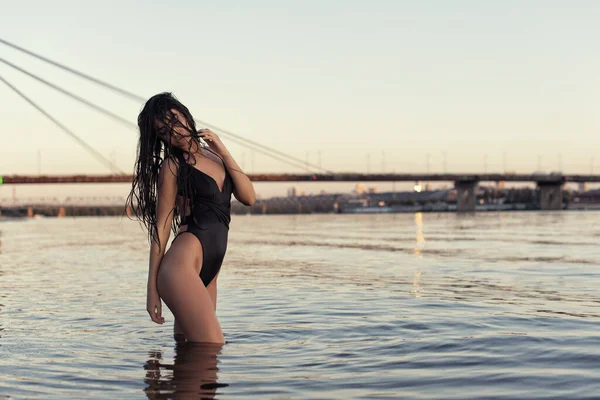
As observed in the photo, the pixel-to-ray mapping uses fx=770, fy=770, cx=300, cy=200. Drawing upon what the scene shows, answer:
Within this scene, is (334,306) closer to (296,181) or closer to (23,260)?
(23,260)

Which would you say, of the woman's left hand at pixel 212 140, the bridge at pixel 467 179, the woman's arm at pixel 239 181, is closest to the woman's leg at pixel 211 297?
the woman's arm at pixel 239 181

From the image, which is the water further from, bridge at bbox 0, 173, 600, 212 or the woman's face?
bridge at bbox 0, 173, 600, 212

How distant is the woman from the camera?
17.1ft

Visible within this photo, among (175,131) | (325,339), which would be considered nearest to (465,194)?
(325,339)

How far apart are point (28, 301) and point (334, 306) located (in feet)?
14.0

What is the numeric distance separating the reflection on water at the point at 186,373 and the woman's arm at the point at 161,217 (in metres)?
0.40

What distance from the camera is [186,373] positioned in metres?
5.30

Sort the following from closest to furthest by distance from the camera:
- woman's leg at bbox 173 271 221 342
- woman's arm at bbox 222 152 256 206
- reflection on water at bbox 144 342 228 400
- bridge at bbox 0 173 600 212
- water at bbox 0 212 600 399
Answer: reflection on water at bbox 144 342 228 400, water at bbox 0 212 600 399, woman's arm at bbox 222 152 256 206, woman's leg at bbox 173 271 221 342, bridge at bbox 0 173 600 212

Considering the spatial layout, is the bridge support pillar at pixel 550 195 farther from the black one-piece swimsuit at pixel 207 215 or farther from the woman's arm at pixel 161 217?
the woman's arm at pixel 161 217

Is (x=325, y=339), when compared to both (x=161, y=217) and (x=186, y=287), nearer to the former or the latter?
(x=186, y=287)

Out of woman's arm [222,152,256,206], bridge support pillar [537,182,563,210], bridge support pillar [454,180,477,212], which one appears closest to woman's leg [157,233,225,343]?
woman's arm [222,152,256,206]

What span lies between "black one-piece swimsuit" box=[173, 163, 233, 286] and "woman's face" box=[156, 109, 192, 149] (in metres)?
0.16

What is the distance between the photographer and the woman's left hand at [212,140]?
523cm

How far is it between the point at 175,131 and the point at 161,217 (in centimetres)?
60
